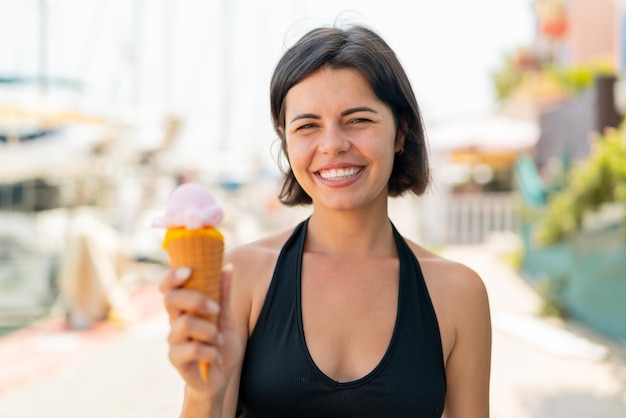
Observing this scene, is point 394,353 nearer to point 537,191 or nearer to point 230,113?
point 537,191

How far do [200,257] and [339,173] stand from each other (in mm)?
655

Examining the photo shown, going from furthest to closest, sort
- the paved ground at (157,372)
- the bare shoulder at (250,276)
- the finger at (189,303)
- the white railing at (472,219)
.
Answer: the white railing at (472,219) → the paved ground at (157,372) → the bare shoulder at (250,276) → the finger at (189,303)

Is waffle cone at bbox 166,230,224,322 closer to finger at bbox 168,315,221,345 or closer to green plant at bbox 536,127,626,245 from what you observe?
finger at bbox 168,315,221,345

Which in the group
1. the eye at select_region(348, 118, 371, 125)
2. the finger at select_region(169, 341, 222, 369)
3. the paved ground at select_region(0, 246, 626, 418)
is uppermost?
the eye at select_region(348, 118, 371, 125)

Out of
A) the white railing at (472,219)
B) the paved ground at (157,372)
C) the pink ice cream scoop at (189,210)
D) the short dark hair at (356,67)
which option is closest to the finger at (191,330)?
the pink ice cream scoop at (189,210)

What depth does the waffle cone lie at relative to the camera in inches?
45.3

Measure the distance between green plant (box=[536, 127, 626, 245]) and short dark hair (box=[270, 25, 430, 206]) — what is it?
12.4ft

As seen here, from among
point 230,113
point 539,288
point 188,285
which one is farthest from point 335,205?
point 230,113

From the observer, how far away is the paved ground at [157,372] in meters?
5.09

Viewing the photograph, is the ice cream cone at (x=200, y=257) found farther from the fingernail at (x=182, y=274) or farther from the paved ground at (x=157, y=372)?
the paved ground at (x=157, y=372)

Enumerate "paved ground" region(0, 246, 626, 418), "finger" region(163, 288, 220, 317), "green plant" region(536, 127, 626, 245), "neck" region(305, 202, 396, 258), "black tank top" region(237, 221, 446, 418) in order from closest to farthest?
1. "finger" region(163, 288, 220, 317)
2. "black tank top" region(237, 221, 446, 418)
3. "neck" region(305, 202, 396, 258)
4. "paved ground" region(0, 246, 626, 418)
5. "green plant" region(536, 127, 626, 245)

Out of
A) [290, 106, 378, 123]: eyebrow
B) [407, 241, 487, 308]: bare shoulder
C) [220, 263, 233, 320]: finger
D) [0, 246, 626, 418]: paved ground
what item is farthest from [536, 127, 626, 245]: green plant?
[220, 263, 233, 320]: finger

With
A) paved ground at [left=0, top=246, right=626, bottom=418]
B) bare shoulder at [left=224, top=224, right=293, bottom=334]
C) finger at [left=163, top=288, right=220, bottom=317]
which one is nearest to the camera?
finger at [left=163, top=288, right=220, bottom=317]

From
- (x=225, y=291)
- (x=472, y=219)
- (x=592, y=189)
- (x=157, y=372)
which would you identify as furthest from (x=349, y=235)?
(x=472, y=219)
